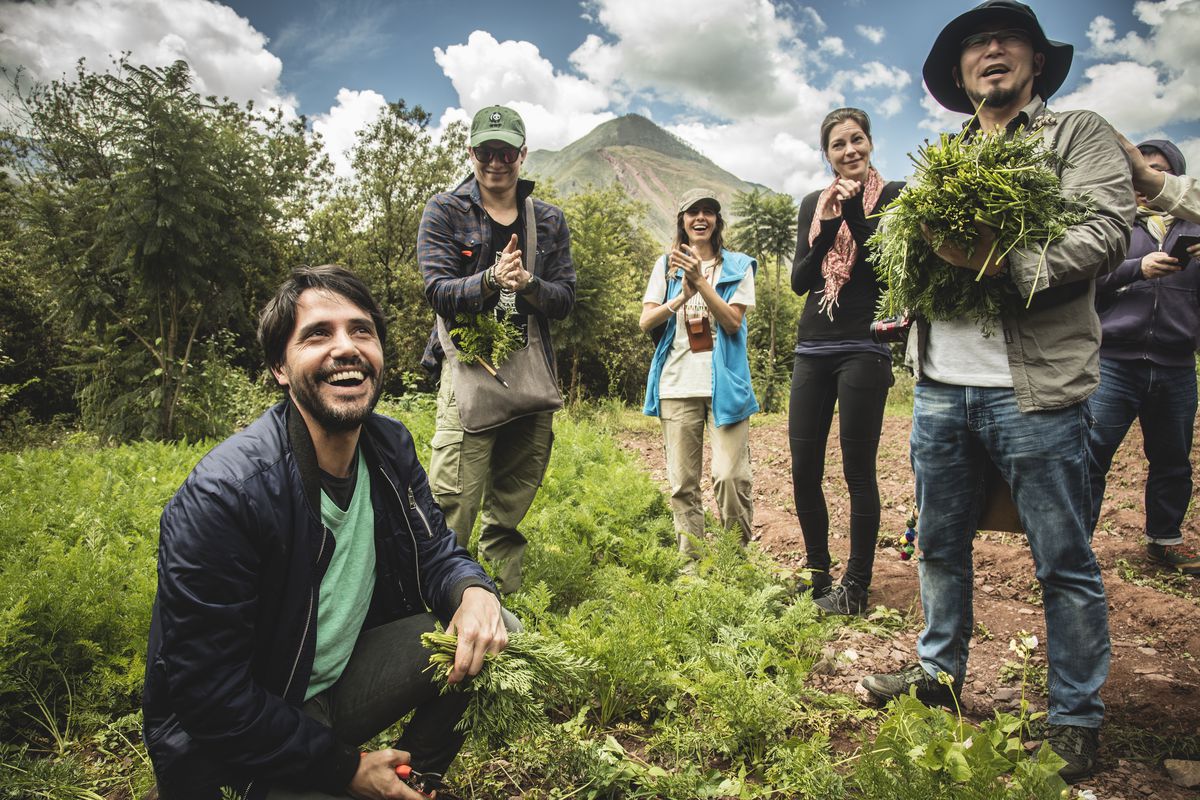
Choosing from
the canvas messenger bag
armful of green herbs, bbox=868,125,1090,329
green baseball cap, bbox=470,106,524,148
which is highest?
green baseball cap, bbox=470,106,524,148

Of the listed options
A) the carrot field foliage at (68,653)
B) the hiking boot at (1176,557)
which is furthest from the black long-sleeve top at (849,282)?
the carrot field foliage at (68,653)

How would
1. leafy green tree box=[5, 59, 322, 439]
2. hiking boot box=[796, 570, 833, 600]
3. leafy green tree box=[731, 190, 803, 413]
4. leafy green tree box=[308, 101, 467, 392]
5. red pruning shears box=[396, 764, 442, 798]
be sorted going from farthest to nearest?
1. leafy green tree box=[731, 190, 803, 413]
2. leafy green tree box=[308, 101, 467, 392]
3. leafy green tree box=[5, 59, 322, 439]
4. hiking boot box=[796, 570, 833, 600]
5. red pruning shears box=[396, 764, 442, 798]

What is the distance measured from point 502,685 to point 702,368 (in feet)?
8.30

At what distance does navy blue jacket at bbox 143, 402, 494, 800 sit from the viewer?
1586 millimetres

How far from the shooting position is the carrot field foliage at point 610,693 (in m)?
1.99

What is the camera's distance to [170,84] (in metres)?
9.66

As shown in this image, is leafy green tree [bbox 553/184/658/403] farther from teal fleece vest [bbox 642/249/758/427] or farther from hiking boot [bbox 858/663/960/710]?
hiking boot [bbox 858/663/960/710]

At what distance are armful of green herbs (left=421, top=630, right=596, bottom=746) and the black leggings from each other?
76.4 inches

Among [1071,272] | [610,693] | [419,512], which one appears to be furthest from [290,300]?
[1071,272]

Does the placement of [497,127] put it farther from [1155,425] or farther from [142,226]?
[142,226]

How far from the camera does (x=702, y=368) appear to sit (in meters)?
3.87

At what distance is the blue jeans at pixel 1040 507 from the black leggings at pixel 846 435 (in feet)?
2.58

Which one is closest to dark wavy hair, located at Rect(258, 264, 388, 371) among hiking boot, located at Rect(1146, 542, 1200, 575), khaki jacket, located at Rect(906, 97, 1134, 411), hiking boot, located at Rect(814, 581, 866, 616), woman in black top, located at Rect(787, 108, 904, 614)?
khaki jacket, located at Rect(906, 97, 1134, 411)

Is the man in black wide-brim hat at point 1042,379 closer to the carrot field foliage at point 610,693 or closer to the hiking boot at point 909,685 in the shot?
the hiking boot at point 909,685
